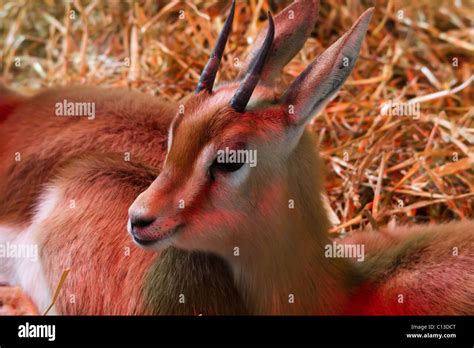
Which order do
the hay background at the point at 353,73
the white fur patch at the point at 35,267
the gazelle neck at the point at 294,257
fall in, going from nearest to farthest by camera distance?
the gazelle neck at the point at 294,257 < the white fur patch at the point at 35,267 < the hay background at the point at 353,73

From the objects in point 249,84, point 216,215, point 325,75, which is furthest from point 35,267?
point 325,75

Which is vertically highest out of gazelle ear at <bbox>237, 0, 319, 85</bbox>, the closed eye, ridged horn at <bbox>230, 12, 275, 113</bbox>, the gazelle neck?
gazelle ear at <bbox>237, 0, 319, 85</bbox>

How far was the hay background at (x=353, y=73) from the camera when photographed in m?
4.53

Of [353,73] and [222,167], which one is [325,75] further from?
[353,73]

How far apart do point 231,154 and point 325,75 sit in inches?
15.9

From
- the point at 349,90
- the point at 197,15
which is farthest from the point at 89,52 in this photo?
the point at 349,90

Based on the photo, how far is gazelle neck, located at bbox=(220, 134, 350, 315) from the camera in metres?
3.17

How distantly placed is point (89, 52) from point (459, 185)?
98.0 inches

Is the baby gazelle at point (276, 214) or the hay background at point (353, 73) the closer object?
the baby gazelle at point (276, 214)

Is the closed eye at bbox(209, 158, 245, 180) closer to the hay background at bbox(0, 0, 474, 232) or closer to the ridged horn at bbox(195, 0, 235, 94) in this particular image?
the ridged horn at bbox(195, 0, 235, 94)

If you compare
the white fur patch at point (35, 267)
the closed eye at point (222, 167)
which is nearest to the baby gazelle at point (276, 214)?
the closed eye at point (222, 167)

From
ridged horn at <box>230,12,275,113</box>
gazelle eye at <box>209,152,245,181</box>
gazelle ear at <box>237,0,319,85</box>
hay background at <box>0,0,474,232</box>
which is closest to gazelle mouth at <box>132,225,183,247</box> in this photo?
gazelle eye at <box>209,152,245,181</box>

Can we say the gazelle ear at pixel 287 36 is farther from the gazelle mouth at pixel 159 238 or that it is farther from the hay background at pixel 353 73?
the hay background at pixel 353 73
